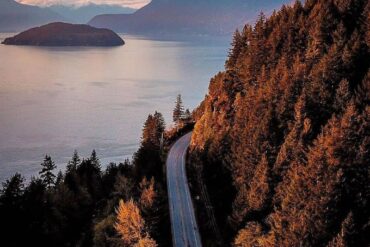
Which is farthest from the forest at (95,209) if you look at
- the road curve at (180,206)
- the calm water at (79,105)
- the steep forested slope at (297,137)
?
the calm water at (79,105)

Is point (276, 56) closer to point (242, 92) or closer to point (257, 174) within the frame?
point (242, 92)

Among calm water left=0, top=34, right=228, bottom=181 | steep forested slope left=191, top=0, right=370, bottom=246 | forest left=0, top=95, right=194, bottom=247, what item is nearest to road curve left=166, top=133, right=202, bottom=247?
forest left=0, top=95, right=194, bottom=247

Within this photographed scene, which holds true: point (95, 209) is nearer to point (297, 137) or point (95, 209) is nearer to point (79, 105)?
point (297, 137)

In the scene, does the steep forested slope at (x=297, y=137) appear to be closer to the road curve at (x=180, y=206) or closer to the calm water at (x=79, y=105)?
the road curve at (x=180, y=206)

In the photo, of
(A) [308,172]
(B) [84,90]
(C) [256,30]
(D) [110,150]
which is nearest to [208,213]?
(A) [308,172]

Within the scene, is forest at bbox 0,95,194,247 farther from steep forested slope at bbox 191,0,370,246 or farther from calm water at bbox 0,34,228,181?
calm water at bbox 0,34,228,181
